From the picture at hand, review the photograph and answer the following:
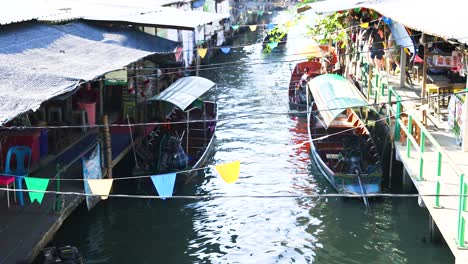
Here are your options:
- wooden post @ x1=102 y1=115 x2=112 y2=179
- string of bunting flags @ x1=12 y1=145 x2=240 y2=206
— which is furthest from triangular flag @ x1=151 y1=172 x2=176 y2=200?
wooden post @ x1=102 y1=115 x2=112 y2=179

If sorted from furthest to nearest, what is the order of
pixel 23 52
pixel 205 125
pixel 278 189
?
1. pixel 205 125
2. pixel 278 189
3. pixel 23 52

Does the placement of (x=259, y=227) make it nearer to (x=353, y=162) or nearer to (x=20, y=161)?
(x=353, y=162)

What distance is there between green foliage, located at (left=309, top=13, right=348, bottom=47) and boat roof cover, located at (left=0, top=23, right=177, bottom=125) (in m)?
9.35

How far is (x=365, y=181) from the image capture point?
1708cm

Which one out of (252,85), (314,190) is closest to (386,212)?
(314,190)

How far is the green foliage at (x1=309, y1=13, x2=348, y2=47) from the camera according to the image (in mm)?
26922

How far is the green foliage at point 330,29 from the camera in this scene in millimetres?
26922

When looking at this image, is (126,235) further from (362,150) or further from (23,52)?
(362,150)

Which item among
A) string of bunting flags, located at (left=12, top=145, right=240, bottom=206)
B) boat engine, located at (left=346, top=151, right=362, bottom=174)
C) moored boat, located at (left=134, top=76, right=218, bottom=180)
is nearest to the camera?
string of bunting flags, located at (left=12, top=145, right=240, bottom=206)

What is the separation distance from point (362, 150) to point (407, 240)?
138 inches

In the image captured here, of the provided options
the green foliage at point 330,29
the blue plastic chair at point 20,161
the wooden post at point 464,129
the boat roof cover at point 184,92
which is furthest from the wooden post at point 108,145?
the green foliage at point 330,29

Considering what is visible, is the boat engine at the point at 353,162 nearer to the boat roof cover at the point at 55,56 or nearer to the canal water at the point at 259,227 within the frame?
the canal water at the point at 259,227

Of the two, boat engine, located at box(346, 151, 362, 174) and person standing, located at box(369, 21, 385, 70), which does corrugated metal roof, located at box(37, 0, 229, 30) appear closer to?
person standing, located at box(369, 21, 385, 70)

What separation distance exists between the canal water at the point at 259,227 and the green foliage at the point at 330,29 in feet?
25.2
